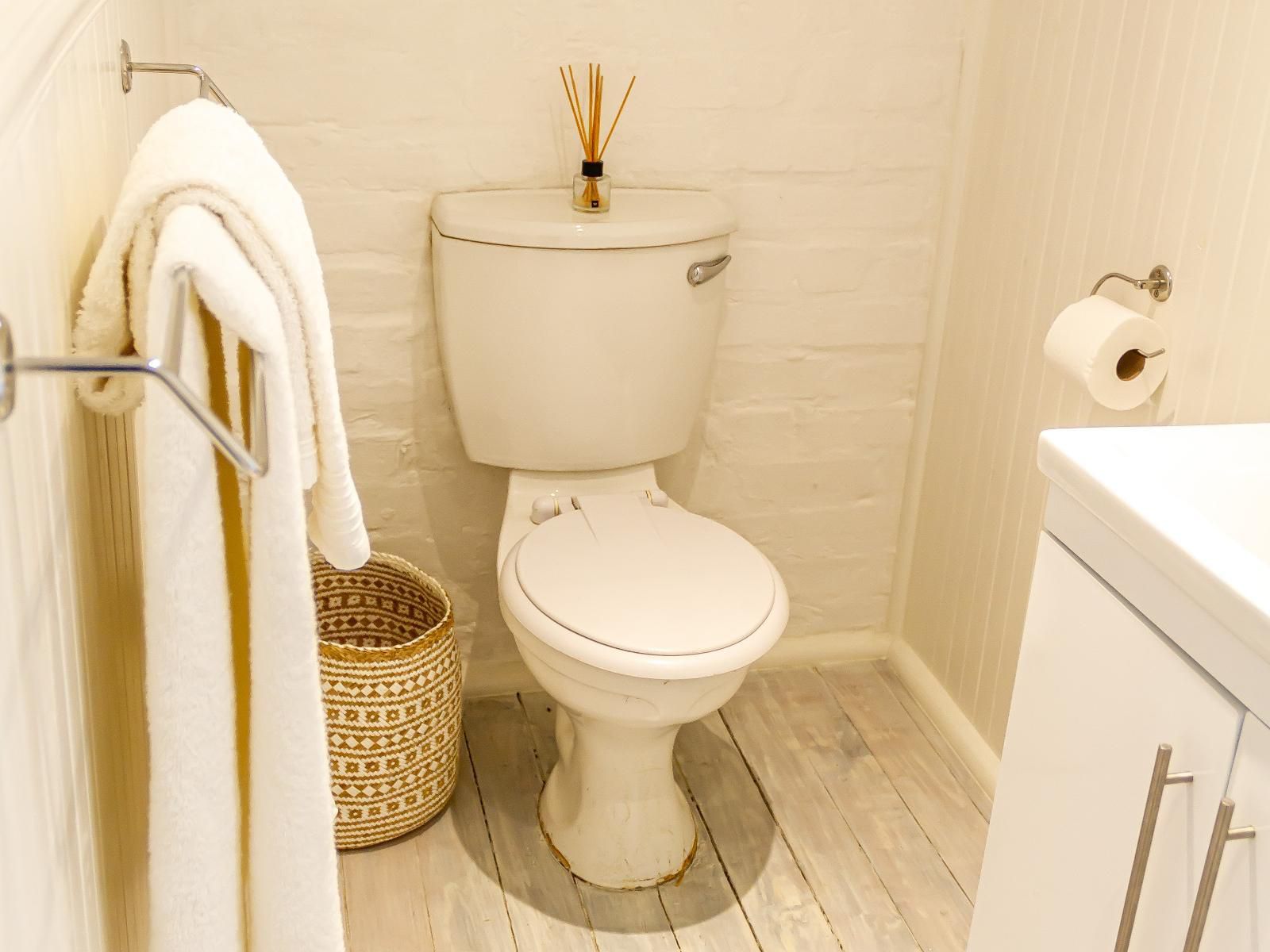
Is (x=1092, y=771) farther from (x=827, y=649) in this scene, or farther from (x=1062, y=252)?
(x=827, y=649)

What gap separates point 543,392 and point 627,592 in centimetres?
35

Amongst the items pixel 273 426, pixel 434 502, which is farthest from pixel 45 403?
pixel 434 502

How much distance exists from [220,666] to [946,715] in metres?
1.68

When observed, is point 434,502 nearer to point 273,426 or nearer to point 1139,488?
point 1139,488

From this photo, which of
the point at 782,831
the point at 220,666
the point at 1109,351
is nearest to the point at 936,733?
the point at 782,831

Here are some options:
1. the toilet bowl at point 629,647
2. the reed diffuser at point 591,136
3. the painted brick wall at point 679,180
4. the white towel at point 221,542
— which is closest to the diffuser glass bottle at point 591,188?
the reed diffuser at point 591,136

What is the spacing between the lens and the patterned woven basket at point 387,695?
5.66 feet

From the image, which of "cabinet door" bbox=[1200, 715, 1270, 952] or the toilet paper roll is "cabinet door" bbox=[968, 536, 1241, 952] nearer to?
"cabinet door" bbox=[1200, 715, 1270, 952]

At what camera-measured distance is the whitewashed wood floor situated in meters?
1.72

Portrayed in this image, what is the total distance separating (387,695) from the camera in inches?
68.2

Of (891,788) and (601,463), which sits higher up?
(601,463)

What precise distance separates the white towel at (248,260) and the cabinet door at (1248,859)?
571mm

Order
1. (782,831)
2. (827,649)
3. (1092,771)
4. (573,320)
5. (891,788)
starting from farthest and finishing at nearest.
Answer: (827,649)
(891,788)
(782,831)
(573,320)
(1092,771)

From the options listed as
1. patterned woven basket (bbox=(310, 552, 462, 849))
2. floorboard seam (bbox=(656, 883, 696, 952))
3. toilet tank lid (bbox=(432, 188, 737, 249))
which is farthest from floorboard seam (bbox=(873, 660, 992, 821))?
toilet tank lid (bbox=(432, 188, 737, 249))
